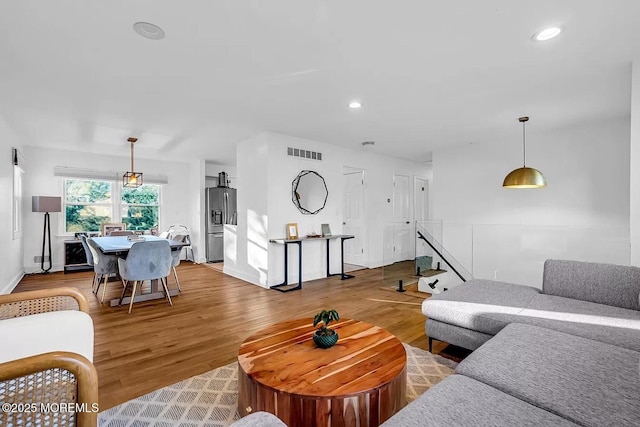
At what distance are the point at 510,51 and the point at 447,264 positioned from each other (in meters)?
3.25

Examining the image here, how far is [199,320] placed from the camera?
11.5 ft

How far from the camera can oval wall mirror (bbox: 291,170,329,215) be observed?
5320 mm

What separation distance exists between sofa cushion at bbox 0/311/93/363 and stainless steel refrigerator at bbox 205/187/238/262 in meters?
5.83

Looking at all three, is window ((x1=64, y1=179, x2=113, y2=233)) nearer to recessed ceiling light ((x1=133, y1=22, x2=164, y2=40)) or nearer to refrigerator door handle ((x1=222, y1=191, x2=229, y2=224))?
refrigerator door handle ((x1=222, y1=191, x2=229, y2=224))

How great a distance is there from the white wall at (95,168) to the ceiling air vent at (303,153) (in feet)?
10.7

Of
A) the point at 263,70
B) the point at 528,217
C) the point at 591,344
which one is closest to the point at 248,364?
the point at 591,344

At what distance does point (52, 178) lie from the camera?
6.27 meters

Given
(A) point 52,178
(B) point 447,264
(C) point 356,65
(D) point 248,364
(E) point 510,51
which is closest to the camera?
(D) point 248,364

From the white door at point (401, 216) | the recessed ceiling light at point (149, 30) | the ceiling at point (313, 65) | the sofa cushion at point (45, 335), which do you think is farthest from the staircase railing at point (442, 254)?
the sofa cushion at point (45, 335)

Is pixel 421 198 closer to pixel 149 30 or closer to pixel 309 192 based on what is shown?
pixel 309 192

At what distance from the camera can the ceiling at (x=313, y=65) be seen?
6.59 ft

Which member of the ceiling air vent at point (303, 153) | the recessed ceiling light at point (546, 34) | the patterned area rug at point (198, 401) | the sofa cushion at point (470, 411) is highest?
the recessed ceiling light at point (546, 34)

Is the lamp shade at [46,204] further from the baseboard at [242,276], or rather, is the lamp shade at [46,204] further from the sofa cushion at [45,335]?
the sofa cushion at [45,335]

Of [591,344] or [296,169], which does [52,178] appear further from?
[591,344]
